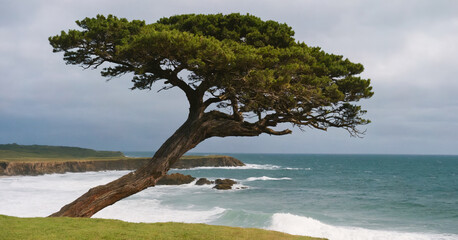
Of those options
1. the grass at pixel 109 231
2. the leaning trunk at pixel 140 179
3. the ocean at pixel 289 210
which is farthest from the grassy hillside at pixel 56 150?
the grass at pixel 109 231

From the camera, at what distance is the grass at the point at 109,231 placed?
796 centimetres

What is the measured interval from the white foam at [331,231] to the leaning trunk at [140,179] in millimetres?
10330

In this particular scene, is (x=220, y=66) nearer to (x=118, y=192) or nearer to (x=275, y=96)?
(x=275, y=96)

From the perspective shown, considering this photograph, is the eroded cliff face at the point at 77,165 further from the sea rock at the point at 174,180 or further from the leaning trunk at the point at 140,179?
the leaning trunk at the point at 140,179

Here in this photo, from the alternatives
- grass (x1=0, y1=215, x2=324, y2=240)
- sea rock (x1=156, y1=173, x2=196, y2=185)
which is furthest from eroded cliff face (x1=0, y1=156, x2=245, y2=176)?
grass (x1=0, y1=215, x2=324, y2=240)

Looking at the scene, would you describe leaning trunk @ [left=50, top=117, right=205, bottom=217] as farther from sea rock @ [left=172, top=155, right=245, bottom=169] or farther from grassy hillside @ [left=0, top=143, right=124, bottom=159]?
grassy hillside @ [left=0, top=143, right=124, bottom=159]

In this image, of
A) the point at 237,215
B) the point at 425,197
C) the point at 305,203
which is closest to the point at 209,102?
the point at 237,215

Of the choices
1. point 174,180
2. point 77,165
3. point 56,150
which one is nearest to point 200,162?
point 77,165

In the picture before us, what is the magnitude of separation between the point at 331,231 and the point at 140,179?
473 inches

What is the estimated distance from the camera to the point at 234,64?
356 inches

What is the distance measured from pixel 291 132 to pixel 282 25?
3.33 metres

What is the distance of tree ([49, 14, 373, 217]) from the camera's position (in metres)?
9.09

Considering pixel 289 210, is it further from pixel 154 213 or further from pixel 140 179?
pixel 140 179

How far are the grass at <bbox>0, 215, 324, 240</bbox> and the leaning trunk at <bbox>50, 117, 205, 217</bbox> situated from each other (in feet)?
4.29
